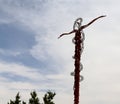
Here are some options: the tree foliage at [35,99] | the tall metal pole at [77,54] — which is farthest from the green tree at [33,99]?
the tall metal pole at [77,54]

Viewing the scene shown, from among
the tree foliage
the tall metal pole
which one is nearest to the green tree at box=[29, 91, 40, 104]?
the tree foliage

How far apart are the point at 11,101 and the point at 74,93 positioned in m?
29.9

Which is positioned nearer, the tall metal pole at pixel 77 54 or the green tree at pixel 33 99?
the tall metal pole at pixel 77 54

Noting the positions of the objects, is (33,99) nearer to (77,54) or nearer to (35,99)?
(35,99)

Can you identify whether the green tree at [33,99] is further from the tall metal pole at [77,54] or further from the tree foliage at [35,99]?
the tall metal pole at [77,54]

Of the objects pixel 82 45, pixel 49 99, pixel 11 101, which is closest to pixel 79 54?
pixel 82 45

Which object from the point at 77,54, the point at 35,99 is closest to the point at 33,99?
the point at 35,99

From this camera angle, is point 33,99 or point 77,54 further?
point 33,99

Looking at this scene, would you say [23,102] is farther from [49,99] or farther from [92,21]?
[92,21]

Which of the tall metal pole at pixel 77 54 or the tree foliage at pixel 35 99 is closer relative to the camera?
the tall metal pole at pixel 77 54

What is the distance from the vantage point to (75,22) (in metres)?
27.4

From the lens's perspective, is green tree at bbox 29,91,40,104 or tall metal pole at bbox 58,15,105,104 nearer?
tall metal pole at bbox 58,15,105,104

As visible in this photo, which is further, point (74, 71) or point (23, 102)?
point (23, 102)

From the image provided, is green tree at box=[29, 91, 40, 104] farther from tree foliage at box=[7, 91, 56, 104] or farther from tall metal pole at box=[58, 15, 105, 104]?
tall metal pole at box=[58, 15, 105, 104]
